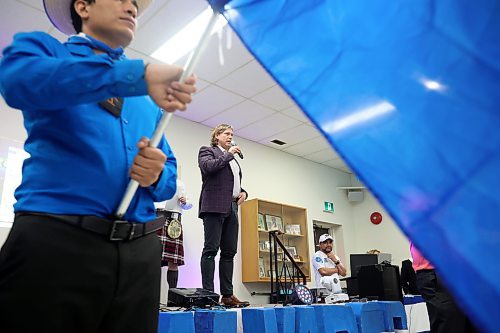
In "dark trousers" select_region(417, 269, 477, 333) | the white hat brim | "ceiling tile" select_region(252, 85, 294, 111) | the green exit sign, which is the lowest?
"dark trousers" select_region(417, 269, 477, 333)

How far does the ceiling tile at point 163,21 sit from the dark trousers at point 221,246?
5.81ft

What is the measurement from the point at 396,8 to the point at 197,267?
199 inches

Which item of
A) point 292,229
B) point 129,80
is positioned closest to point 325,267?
point 292,229

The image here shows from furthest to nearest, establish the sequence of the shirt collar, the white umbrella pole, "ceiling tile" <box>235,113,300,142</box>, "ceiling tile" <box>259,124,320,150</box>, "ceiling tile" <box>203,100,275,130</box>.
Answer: "ceiling tile" <box>259,124,320,150</box>, "ceiling tile" <box>235,113,300,142</box>, "ceiling tile" <box>203,100,275,130</box>, the shirt collar, the white umbrella pole

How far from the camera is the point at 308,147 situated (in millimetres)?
→ 7113

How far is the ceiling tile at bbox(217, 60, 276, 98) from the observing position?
4668mm

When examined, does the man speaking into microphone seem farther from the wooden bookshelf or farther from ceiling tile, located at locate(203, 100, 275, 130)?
the wooden bookshelf

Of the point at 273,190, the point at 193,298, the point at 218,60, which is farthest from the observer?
the point at 273,190

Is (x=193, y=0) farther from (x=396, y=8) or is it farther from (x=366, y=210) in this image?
(x=366, y=210)

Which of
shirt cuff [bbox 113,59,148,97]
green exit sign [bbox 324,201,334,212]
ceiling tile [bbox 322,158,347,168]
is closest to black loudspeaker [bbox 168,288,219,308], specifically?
shirt cuff [bbox 113,59,148,97]

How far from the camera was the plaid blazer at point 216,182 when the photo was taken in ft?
10.6

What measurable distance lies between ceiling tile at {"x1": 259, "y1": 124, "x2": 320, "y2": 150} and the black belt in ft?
18.0

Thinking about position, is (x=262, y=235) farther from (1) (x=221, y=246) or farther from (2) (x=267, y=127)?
(1) (x=221, y=246)

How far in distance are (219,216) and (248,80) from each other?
2.15m
